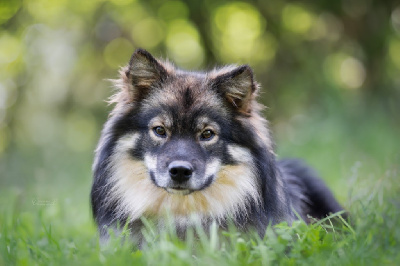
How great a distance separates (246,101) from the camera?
165 inches

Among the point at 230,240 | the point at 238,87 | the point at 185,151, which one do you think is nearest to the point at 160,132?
the point at 185,151

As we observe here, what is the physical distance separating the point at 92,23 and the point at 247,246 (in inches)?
477

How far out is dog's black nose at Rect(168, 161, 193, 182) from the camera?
12.0 ft

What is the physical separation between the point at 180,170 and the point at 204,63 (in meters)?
12.2

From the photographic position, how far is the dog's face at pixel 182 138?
3.96m

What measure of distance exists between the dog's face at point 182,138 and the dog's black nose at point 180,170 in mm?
139

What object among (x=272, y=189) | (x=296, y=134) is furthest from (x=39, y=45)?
(x=272, y=189)

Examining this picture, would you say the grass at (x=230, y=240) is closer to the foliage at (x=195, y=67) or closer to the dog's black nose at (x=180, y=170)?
the foliage at (x=195, y=67)

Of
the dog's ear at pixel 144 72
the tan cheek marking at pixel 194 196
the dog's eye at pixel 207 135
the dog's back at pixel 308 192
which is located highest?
the dog's ear at pixel 144 72

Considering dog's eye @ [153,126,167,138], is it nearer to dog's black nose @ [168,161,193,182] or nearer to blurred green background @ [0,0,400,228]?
dog's black nose @ [168,161,193,182]

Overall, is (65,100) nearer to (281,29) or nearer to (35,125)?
(35,125)

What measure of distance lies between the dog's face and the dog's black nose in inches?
5.5

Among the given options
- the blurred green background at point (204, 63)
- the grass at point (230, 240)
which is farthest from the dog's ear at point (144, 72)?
the blurred green background at point (204, 63)

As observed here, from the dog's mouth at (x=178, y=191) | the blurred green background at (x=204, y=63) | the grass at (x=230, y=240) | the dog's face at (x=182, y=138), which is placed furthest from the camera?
the blurred green background at (x=204, y=63)
